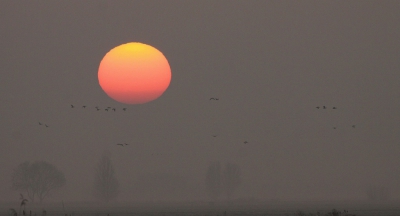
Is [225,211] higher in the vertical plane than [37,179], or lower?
lower

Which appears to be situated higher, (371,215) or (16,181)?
(16,181)

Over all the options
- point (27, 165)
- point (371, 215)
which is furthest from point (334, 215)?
point (27, 165)

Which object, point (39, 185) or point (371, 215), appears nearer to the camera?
point (371, 215)

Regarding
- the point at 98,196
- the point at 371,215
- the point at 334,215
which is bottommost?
the point at 334,215

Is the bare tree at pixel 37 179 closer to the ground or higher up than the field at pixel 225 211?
higher up

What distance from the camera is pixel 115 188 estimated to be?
622ft

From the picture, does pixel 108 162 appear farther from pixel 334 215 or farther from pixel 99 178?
pixel 334 215

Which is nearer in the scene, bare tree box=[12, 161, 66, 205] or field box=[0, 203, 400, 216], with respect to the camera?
field box=[0, 203, 400, 216]

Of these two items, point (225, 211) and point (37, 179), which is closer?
point (225, 211)

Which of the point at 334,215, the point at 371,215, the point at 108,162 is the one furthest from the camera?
the point at 108,162

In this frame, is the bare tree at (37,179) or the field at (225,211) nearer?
the field at (225,211)

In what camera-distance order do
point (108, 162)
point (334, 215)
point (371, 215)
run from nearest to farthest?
point (334, 215) → point (371, 215) → point (108, 162)

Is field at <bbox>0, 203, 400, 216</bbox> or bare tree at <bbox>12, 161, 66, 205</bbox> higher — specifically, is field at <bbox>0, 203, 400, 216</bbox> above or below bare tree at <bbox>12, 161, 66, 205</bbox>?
below

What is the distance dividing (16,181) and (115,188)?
81.8 ft
